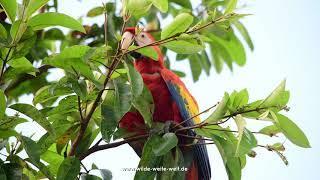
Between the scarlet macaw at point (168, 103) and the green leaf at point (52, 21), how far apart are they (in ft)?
1.90

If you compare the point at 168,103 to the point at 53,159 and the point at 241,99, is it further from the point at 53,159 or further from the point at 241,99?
the point at 241,99

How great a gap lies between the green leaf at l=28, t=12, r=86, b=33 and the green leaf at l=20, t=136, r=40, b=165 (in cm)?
35

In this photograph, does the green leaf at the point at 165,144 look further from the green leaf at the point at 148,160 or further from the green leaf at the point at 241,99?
the green leaf at the point at 241,99

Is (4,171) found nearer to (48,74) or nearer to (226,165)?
(226,165)

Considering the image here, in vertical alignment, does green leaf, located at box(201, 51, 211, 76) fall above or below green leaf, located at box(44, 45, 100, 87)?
below

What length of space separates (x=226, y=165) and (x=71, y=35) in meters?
1.78

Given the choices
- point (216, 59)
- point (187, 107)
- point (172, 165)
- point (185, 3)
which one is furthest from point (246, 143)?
point (216, 59)

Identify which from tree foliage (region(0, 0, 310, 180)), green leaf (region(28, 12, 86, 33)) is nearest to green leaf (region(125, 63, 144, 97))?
tree foliage (region(0, 0, 310, 180))

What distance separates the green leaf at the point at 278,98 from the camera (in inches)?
62.2

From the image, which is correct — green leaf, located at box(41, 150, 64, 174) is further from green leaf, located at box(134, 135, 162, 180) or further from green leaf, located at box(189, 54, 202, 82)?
green leaf, located at box(189, 54, 202, 82)

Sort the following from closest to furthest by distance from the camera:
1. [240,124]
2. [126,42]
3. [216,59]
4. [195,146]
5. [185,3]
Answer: [240,124], [126,42], [195,146], [185,3], [216,59]

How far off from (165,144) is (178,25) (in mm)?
381

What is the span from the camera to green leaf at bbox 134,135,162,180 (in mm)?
1756

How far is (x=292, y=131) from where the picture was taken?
157 centimetres
